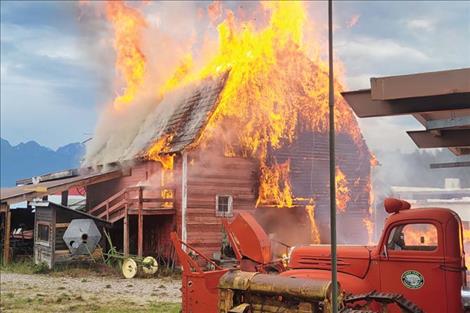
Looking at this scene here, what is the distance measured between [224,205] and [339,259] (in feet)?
44.9

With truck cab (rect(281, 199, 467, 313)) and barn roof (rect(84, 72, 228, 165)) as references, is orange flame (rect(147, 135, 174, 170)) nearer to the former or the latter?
barn roof (rect(84, 72, 228, 165))

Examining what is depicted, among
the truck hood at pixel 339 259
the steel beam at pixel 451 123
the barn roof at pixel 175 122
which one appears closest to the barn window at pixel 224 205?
the barn roof at pixel 175 122

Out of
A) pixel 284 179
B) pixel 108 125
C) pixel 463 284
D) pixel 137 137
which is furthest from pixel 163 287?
pixel 108 125

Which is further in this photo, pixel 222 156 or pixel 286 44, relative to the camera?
pixel 286 44

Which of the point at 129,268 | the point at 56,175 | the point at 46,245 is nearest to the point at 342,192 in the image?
the point at 129,268

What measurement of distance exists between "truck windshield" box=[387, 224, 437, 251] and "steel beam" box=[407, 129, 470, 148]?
1.53 metres

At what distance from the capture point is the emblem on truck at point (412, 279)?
6.89m

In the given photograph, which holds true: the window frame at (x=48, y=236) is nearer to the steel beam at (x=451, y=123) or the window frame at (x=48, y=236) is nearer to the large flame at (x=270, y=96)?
the large flame at (x=270, y=96)

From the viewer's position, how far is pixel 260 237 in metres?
8.88

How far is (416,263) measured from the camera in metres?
6.94

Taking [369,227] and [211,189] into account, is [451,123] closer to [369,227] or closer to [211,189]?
[211,189]

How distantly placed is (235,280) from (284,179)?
600 inches

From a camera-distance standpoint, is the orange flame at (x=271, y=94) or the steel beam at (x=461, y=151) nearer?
the steel beam at (x=461, y=151)

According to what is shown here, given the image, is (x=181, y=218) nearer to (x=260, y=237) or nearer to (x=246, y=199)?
(x=246, y=199)
